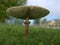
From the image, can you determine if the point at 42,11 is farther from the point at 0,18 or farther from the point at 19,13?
the point at 0,18

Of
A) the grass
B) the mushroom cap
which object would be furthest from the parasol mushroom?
the grass

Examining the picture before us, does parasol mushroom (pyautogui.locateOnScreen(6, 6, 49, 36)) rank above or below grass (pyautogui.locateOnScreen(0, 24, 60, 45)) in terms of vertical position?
above

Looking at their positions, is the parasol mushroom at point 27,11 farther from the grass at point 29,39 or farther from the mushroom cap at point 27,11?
the grass at point 29,39

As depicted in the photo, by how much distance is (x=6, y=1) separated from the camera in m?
36.2

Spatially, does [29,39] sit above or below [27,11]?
below

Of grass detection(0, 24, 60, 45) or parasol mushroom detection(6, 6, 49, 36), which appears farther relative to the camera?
parasol mushroom detection(6, 6, 49, 36)

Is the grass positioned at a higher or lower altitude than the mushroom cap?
lower

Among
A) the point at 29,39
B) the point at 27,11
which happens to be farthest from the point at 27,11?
the point at 29,39

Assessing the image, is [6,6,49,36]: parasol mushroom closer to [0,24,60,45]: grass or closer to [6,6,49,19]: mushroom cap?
[6,6,49,19]: mushroom cap

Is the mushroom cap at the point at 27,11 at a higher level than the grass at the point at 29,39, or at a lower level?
higher

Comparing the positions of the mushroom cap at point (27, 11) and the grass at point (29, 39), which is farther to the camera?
the mushroom cap at point (27, 11)

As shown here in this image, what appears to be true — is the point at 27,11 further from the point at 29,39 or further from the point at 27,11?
the point at 29,39

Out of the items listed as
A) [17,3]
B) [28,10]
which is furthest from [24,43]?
[17,3]

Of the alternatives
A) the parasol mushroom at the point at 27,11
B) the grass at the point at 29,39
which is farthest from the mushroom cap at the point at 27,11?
the grass at the point at 29,39
